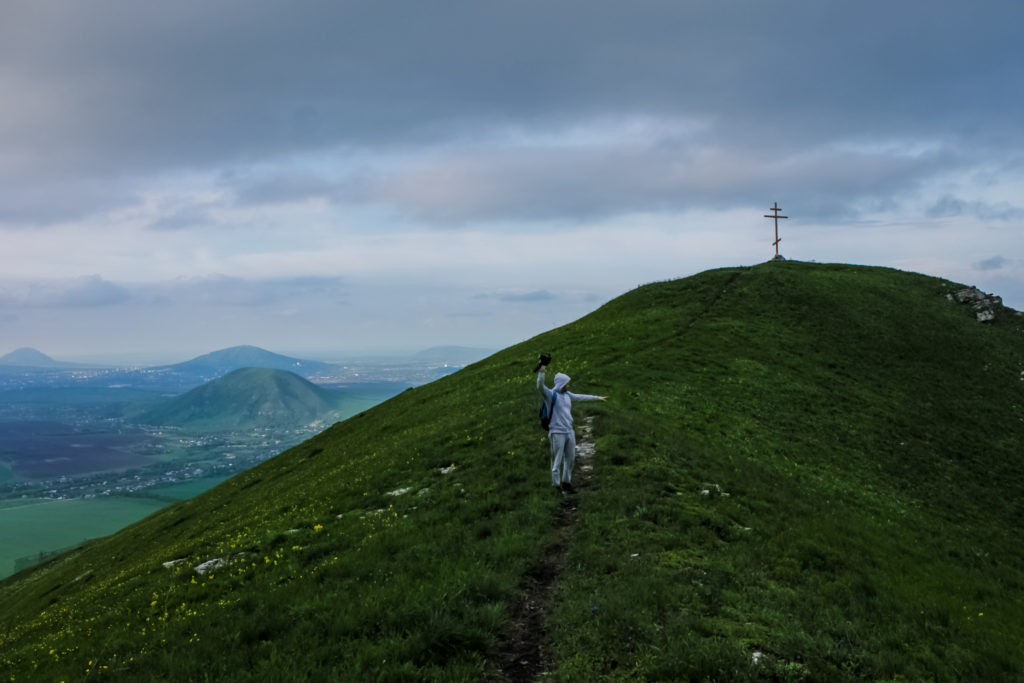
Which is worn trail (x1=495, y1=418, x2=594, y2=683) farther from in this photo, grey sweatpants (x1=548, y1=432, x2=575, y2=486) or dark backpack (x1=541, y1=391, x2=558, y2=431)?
dark backpack (x1=541, y1=391, x2=558, y2=431)

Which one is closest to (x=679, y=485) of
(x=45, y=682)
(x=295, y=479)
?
(x=45, y=682)

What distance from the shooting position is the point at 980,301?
61.7 m

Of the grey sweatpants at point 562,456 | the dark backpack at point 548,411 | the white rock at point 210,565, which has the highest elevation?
the dark backpack at point 548,411

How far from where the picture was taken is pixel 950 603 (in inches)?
487

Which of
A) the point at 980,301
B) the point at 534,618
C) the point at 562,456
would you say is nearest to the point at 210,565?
the point at 562,456

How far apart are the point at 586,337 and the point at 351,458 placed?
24472mm

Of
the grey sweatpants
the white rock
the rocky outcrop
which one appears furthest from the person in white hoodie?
the rocky outcrop

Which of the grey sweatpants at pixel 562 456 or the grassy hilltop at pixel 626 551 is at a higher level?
the grey sweatpants at pixel 562 456

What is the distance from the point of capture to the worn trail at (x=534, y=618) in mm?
9062

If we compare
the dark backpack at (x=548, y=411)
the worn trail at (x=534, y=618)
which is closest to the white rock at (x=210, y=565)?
the worn trail at (x=534, y=618)

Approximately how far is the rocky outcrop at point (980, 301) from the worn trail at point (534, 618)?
2641 inches

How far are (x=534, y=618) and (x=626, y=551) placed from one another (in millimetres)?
3366

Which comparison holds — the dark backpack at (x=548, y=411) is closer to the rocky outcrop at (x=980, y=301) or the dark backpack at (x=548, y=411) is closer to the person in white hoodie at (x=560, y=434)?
the person in white hoodie at (x=560, y=434)

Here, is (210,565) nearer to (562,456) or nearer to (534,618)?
(562,456)
